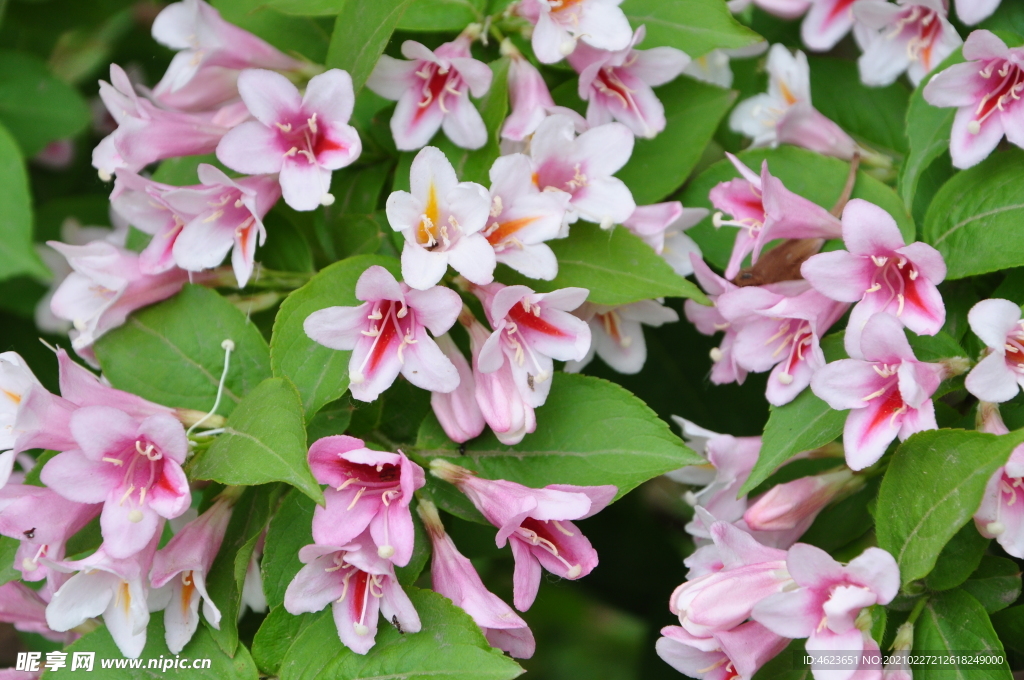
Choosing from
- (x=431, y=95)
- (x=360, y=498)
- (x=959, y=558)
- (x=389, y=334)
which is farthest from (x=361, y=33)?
(x=959, y=558)

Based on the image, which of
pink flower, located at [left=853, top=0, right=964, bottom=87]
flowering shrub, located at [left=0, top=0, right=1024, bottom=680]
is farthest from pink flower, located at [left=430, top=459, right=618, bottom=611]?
pink flower, located at [left=853, top=0, right=964, bottom=87]

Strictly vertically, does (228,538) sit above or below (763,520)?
below

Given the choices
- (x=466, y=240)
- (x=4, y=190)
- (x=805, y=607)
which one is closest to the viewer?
(x=805, y=607)

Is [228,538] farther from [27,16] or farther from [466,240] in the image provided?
[27,16]

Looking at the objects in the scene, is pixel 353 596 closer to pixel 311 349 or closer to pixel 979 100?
pixel 311 349

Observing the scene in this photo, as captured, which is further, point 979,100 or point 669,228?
point 669,228

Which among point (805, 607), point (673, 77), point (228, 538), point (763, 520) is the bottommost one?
Result: point (228, 538)

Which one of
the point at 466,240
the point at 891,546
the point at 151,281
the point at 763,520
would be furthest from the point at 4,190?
the point at 891,546
